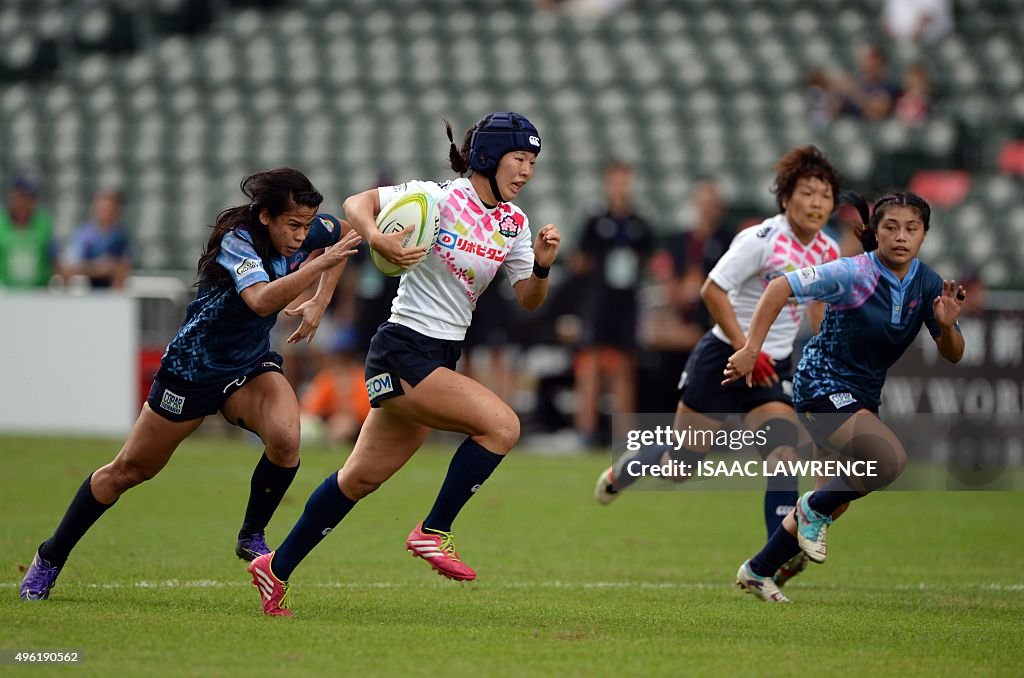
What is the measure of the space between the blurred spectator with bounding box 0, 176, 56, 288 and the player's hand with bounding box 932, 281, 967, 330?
1162 cm

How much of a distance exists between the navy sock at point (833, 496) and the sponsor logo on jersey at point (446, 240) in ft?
7.20

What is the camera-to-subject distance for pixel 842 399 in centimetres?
720

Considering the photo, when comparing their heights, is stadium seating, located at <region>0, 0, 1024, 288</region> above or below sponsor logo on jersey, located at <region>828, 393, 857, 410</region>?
above

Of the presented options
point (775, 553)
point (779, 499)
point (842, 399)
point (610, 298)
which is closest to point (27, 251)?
point (610, 298)

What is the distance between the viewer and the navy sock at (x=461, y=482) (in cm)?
652

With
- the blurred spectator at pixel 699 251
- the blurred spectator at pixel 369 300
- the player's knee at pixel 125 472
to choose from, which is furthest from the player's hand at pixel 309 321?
the blurred spectator at pixel 369 300

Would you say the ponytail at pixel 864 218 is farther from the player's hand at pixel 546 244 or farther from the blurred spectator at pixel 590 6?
the blurred spectator at pixel 590 6

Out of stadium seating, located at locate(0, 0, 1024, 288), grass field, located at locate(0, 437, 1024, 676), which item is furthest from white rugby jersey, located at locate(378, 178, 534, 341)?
stadium seating, located at locate(0, 0, 1024, 288)

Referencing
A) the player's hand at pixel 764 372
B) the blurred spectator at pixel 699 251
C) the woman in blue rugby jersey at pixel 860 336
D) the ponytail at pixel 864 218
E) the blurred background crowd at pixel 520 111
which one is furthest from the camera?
the blurred background crowd at pixel 520 111

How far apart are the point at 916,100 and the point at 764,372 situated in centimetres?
1366

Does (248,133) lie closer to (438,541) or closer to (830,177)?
(830,177)

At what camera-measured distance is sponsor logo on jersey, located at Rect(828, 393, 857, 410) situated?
7191 millimetres

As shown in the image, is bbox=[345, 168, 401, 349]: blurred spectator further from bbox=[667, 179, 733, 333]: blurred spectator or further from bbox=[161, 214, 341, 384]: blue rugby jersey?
bbox=[161, 214, 341, 384]: blue rugby jersey

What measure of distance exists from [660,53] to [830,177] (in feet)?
51.0
